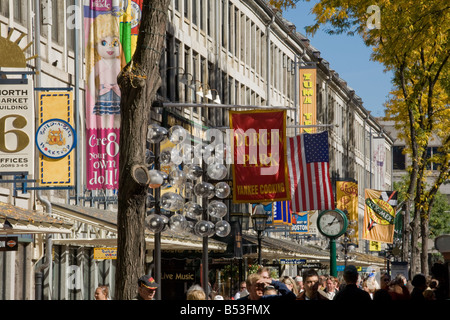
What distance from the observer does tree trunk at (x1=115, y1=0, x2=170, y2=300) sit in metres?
11.2

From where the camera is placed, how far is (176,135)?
1631 centimetres

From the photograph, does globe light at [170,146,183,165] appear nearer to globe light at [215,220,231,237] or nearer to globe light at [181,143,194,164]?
globe light at [181,143,194,164]

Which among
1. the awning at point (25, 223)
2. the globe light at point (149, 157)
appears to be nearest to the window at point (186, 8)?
the awning at point (25, 223)

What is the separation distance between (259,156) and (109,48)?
5179mm

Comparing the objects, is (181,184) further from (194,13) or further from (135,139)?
(194,13)

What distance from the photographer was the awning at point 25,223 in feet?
49.3

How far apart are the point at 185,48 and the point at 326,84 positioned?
1168 inches

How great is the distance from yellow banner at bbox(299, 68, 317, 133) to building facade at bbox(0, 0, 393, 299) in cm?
46

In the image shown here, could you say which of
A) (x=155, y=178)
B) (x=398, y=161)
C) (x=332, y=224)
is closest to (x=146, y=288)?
(x=155, y=178)

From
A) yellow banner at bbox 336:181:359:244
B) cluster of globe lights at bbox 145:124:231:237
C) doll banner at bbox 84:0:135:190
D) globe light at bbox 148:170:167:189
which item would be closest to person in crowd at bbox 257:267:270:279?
globe light at bbox 148:170:167:189

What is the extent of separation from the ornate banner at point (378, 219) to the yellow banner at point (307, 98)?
16417 mm
